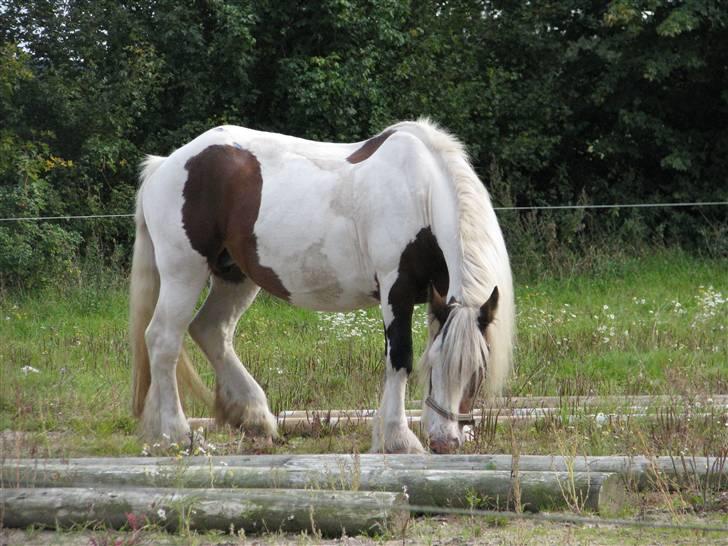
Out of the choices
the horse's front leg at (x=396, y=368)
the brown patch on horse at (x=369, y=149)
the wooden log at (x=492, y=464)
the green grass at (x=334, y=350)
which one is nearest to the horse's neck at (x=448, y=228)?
the horse's front leg at (x=396, y=368)

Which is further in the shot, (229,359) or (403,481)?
(229,359)

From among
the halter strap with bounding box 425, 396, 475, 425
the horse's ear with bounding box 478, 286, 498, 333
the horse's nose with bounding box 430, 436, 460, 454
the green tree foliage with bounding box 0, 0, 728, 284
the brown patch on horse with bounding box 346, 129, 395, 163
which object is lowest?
the horse's nose with bounding box 430, 436, 460, 454

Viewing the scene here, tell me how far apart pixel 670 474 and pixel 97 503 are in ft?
8.79

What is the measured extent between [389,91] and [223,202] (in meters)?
10.3

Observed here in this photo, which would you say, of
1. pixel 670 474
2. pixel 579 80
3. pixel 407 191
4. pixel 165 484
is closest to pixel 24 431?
pixel 165 484

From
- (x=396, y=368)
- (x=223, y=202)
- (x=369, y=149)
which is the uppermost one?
(x=369, y=149)

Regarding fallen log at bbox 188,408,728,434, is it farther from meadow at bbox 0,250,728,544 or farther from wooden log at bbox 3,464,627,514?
wooden log at bbox 3,464,627,514

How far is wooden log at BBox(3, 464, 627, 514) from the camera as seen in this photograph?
15.3 feet

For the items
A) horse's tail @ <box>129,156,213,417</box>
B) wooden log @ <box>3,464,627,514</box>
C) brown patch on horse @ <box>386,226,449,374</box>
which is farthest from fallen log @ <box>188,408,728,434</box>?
wooden log @ <box>3,464,627,514</box>

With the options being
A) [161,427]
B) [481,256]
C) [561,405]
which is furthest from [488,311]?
[161,427]

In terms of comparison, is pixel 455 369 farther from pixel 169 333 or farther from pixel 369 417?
pixel 169 333

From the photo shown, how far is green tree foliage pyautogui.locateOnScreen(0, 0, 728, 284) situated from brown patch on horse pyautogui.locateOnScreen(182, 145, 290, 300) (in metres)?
7.52

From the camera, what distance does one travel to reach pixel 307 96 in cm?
1535

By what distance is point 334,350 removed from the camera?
8930 mm
